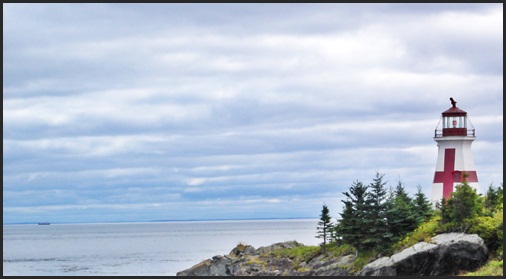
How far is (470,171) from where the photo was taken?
56.0 metres

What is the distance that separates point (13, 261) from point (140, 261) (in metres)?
18.7

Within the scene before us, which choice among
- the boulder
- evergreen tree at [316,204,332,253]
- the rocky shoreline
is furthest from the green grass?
evergreen tree at [316,204,332,253]

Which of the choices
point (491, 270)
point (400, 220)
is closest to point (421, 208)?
point (400, 220)

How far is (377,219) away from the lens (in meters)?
51.8

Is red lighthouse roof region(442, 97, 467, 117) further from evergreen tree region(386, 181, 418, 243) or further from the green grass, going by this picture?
the green grass

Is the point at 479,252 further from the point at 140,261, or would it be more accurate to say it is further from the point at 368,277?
the point at 140,261

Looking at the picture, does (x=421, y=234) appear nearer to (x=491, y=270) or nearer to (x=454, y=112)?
(x=491, y=270)

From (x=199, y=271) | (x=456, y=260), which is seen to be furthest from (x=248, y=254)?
(x=456, y=260)

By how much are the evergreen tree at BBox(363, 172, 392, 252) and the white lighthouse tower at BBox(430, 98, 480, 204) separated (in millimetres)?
5392

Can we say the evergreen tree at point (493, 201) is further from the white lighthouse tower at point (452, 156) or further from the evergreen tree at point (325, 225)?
the evergreen tree at point (325, 225)

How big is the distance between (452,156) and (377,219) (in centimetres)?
A: 797

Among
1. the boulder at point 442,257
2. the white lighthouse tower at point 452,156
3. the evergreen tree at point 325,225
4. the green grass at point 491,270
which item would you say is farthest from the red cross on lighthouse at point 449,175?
the green grass at point 491,270

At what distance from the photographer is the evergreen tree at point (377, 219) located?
5119 centimetres

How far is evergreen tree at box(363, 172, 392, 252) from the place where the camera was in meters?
51.2
